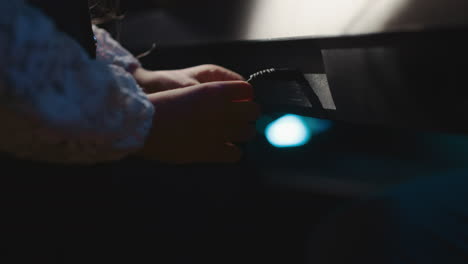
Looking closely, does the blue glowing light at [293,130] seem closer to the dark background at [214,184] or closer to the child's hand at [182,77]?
the dark background at [214,184]

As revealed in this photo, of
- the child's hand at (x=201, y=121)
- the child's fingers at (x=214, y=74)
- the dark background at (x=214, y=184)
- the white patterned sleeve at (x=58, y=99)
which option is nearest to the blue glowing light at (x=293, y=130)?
the dark background at (x=214, y=184)

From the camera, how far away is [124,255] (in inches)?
21.0

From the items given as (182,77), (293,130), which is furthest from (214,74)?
(293,130)

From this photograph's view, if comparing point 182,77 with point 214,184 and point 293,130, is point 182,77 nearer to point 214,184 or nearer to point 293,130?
point 214,184

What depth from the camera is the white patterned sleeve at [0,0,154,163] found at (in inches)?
11.1

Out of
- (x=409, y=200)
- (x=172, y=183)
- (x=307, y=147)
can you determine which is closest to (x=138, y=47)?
(x=172, y=183)

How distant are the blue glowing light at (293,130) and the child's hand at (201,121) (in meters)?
0.35

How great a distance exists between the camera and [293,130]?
81cm

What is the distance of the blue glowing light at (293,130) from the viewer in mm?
779

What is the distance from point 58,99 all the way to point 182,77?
311mm

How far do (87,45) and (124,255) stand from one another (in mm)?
297

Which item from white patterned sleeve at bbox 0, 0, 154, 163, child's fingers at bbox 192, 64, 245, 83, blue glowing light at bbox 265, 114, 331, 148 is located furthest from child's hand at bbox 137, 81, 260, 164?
blue glowing light at bbox 265, 114, 331, 148

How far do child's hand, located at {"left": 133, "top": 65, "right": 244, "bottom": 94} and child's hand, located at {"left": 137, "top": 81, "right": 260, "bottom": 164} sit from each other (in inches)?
5.8

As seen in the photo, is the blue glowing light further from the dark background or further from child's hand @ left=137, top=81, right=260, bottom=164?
child's hand @ left=137, top=81, right=260, bottom=164
